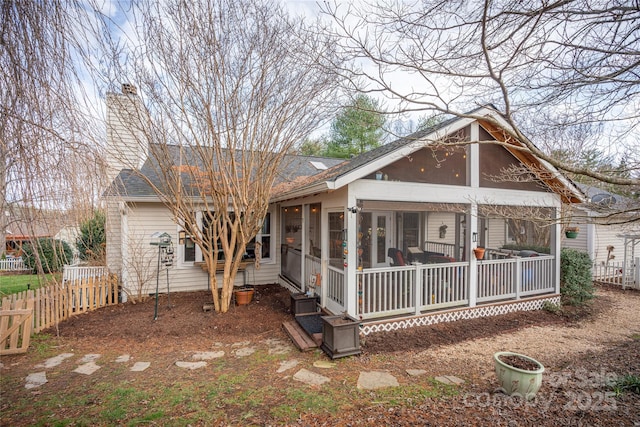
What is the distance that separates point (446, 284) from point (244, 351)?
4.31m

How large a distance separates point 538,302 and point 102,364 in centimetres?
909

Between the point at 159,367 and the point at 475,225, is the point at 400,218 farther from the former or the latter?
the point at 159,367

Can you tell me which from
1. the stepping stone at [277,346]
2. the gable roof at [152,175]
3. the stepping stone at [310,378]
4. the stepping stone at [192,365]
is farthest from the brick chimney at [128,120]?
the stepping stone at [310,378]

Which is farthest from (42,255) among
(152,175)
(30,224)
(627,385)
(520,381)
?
(152,175)

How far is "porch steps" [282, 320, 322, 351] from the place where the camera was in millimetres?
4926

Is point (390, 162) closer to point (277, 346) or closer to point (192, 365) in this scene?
point (277, 346)

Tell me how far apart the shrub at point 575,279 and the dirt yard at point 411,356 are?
1.23ft

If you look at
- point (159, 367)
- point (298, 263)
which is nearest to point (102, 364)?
point (159, 367)

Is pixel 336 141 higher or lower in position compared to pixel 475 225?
higher

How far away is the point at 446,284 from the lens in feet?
21.1

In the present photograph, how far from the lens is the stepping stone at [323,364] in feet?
14.5

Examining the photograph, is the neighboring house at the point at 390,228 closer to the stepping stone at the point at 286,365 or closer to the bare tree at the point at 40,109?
the stepping stone at the point at 286,365

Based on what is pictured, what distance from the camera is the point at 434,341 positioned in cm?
539

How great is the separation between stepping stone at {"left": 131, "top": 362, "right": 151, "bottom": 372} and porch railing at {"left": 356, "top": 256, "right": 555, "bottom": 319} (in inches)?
139
